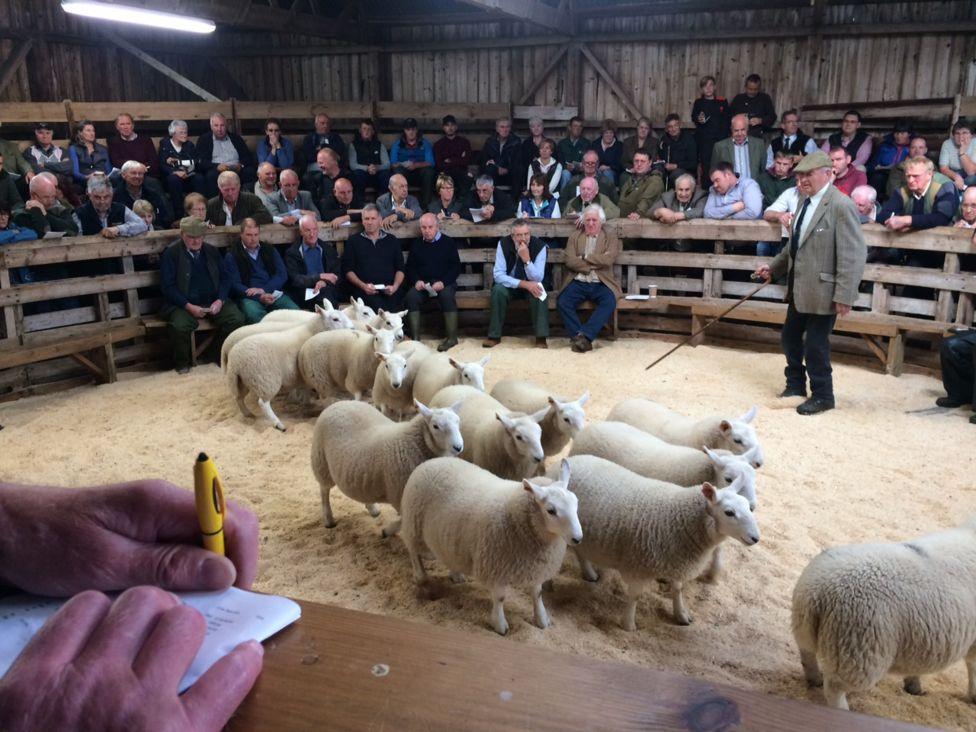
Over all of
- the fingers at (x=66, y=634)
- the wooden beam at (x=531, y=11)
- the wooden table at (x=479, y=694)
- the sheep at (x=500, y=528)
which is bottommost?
the sheep at (x=500, y=528)

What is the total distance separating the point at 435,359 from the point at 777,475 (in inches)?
102

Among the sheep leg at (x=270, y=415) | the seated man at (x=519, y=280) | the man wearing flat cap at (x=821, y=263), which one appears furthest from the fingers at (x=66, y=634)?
the seated man at (x=519, y=280)

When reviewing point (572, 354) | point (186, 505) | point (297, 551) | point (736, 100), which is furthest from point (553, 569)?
point (736, 100)

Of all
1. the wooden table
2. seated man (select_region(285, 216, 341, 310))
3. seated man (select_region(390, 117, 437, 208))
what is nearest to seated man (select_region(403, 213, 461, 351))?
seated man (select_region(285, 216, 341, 310))

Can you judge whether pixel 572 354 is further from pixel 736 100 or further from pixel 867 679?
pixel 867 679

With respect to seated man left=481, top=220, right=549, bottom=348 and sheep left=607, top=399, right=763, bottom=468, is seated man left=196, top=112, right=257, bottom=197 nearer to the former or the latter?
seated man left=481, top=220, right=549, bottom=348

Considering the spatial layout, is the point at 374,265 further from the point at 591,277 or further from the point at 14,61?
the point at 14,61

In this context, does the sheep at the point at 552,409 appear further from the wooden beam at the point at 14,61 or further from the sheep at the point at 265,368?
the wooden beam at the point at 14,61

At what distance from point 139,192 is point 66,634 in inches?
369

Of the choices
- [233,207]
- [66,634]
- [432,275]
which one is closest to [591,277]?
[432,275]

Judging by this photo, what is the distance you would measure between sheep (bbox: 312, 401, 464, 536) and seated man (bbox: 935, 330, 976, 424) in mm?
4315

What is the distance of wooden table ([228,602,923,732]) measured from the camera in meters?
0.77

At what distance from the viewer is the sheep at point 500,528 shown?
3266 mm

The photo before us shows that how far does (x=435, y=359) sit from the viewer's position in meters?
5.99
